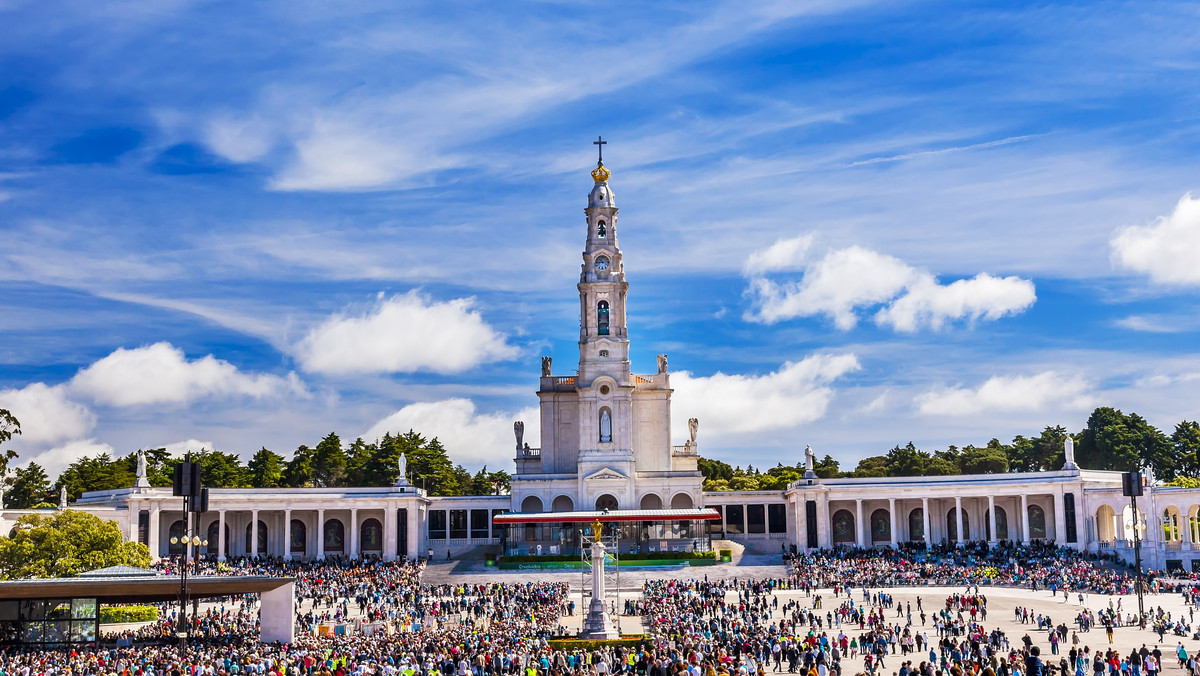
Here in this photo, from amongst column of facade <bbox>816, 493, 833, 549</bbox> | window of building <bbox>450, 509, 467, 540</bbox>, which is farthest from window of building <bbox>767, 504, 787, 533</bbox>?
window of building <bbox>450, 509, 467, 540</bbox>

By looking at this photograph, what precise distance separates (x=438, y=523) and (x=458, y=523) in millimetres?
1429

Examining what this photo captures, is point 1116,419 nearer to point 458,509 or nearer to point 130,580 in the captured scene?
point 458,509

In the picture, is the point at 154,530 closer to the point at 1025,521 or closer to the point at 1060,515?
the point at 1025,521

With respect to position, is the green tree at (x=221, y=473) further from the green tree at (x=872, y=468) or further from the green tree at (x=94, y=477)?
the green tree at (x=872, y=468)

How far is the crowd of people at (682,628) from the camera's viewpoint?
117ft

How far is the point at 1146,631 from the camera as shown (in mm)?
46969

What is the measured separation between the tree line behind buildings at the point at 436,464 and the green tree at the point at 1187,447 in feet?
0.26

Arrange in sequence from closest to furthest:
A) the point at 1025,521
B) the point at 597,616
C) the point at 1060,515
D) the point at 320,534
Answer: the point at 597,616
the point at 1060,515
the point at 1025,521
the point at 320,534

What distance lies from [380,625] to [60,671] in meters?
18.0

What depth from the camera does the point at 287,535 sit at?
85688 millimetres

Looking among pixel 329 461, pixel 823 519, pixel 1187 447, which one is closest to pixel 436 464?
pixel 329 461

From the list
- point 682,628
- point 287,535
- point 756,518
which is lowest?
point 682,628

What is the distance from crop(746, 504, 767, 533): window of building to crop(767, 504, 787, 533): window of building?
0.29 metres

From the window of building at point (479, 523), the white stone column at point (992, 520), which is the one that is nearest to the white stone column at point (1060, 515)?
the white stone column at point (992, 520)
